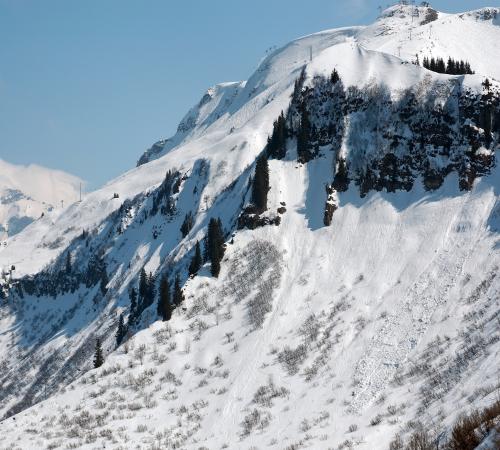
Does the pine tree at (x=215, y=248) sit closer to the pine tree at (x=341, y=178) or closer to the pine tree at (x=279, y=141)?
the pine tree at (x=279, y=141)

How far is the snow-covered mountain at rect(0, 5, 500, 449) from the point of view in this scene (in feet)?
159

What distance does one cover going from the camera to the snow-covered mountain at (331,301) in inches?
1905

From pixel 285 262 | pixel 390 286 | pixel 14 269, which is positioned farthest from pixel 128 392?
pixel 14 269

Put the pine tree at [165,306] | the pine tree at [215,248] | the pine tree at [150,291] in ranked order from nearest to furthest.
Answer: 1. the pine tree at [165,306]
2. the pine tree at [215,248]
3. the pine tree at [150,291]

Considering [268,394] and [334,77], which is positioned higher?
[334,77]

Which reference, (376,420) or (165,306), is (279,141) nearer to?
(165,306)

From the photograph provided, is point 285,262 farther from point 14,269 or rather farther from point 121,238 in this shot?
point 14,269

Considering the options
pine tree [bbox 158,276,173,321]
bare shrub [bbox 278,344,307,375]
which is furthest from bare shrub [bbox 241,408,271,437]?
pine tree [bbox 158,276,173,321]

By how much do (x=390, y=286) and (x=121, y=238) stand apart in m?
120

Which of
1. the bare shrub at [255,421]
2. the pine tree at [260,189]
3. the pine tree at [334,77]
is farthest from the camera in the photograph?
the pine tree at [334,77]

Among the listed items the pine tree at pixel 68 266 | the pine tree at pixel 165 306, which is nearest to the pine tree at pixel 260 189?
the pine tree at pixel 165 306

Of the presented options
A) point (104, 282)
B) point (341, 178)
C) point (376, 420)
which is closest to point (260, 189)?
point (341, 178)

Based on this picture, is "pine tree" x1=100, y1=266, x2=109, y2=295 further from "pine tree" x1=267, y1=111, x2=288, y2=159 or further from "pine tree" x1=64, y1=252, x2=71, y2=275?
"pine tree" x1=267, y1=111, x2=288, y2=159

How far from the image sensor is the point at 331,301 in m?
68.8
